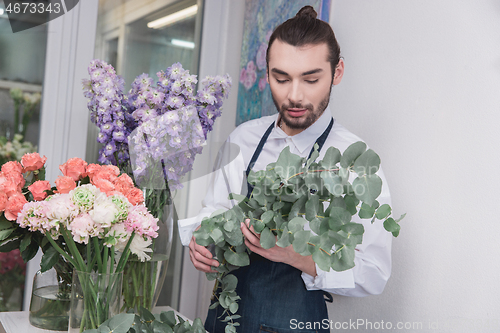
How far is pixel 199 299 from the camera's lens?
6.72 ft

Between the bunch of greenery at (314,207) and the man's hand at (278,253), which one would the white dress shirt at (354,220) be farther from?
the bunch of greenery at (314,207)

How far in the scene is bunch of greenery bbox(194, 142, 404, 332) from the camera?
25.8 inches

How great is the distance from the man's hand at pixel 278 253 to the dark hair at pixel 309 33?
0.51m

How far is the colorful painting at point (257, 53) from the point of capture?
1625 millimetres

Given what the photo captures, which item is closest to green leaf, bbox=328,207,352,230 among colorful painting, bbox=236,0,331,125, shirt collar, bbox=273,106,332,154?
shirt collar, bbox=273,106,332,154

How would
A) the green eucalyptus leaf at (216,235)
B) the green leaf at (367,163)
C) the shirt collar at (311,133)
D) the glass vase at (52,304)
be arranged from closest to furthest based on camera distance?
the green leaf at (367,163) < the green eucalyptus leaf at (216,235) < the glass vase at (52,304) < the shirt collar at (311,133)

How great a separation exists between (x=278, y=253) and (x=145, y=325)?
12.4 inches

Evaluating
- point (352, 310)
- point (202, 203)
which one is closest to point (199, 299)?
point (352, 310)

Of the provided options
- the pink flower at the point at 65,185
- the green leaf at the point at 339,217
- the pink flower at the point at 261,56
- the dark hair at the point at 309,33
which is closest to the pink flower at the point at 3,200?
the pink flower at the point at 65,185

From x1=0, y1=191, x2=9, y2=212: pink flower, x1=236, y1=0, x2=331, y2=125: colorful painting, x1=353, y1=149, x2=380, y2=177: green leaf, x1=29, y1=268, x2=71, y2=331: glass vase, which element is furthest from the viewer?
x1=236, y1=0, x2=331, y2=125: colorful painting

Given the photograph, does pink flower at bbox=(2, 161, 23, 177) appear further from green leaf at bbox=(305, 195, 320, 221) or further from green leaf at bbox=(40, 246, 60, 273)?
green leaf at bbox=(305, 195, 320, 221)

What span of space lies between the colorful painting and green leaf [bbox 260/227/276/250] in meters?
0.90

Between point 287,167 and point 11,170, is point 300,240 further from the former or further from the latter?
point 11,170

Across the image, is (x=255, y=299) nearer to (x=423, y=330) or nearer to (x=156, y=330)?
(x=156, y=330)
